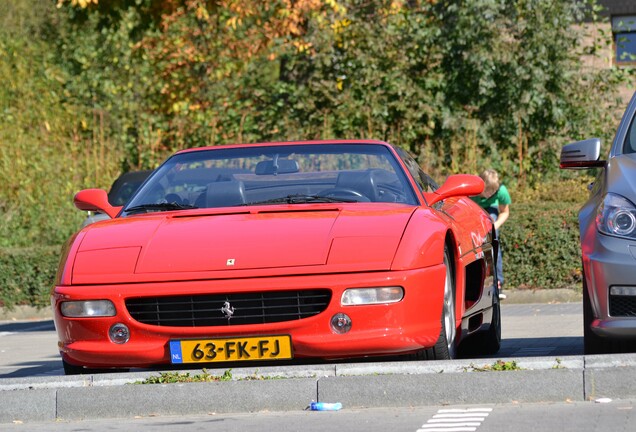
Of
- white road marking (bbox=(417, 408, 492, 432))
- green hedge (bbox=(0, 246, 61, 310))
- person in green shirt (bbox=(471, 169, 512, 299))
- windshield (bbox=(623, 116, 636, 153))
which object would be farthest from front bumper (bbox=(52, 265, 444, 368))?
green hedge (bbox=(0, 246, 61, 310))

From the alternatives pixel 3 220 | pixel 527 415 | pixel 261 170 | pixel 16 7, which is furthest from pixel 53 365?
pixel 16 7

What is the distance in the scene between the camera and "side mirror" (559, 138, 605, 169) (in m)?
8.14

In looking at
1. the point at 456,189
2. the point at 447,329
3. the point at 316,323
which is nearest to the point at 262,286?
the point at 316,323

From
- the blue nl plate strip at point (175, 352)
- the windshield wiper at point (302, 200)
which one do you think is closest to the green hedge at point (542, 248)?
the windshield wiper at point (302, 200)

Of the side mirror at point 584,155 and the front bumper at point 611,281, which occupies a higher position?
the side mirror at point 584,155

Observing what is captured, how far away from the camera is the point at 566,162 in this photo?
831 cm

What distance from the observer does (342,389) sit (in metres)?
6.71

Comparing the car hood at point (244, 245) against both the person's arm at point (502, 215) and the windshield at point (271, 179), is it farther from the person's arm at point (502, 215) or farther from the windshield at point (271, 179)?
the person's arm at point (502, 215)

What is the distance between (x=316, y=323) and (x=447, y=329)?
0.94 m

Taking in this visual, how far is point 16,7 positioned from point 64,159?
14527mm

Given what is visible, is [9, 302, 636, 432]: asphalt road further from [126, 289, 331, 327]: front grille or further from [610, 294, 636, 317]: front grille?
[610, 294, 636, 317]: front grille

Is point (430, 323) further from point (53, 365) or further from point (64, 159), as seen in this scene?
point (64, 159)

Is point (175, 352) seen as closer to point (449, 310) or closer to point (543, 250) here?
point (449, 310)

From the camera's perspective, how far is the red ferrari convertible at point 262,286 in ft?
22.5
